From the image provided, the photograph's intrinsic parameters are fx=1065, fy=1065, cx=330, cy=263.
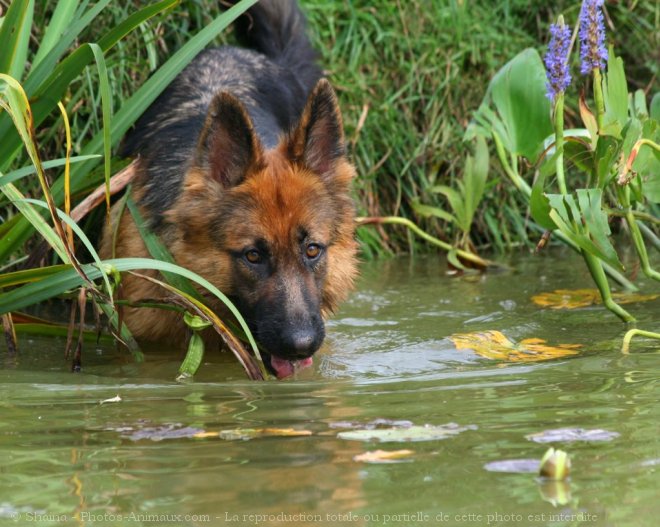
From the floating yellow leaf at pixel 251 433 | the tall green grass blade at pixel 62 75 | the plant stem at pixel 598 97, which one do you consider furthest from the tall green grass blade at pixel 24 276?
the plant stem at pixel 598 97

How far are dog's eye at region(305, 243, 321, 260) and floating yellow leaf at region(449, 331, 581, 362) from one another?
72 centimetres

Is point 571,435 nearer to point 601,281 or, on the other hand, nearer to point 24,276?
Result: point 601,281

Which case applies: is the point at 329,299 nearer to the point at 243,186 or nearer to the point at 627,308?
the point at 243,186

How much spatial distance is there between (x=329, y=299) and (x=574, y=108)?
12.9 ft

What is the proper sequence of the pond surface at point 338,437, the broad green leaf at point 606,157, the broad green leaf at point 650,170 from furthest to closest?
the broad green leaf at point 650,170 → the broad green leaf at point 606,157 → the pond surface at point 338,437

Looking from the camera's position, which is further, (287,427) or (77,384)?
(77,384)

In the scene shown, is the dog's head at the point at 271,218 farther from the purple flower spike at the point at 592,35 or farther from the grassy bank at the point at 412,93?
the grassy bank at the point at 412,93

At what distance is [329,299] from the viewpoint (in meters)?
5.05

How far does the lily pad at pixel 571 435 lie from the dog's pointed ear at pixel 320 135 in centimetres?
217

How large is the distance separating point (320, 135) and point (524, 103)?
1024mm

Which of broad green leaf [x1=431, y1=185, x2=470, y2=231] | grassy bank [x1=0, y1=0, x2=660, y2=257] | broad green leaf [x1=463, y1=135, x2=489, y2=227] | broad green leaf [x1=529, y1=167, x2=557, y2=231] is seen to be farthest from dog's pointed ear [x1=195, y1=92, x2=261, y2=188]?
grassy bank [x1=0, y1=0, x2=660, y2=257]

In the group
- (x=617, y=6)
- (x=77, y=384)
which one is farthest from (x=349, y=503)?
(x=617, y=6)

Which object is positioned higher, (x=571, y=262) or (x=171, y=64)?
(x=171, y=64)

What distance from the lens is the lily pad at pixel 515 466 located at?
2.59 metres
